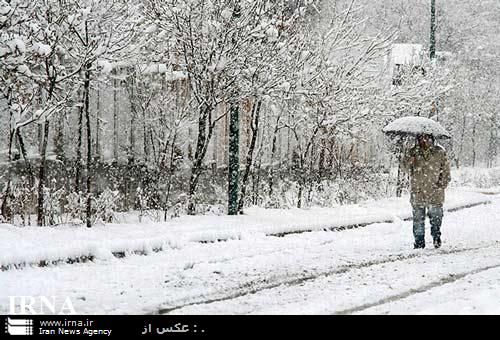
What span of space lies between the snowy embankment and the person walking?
7.94 ft

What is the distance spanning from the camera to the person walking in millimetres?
10469

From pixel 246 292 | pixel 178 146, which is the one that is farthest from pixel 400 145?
pixel 246 292

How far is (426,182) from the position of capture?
10461 mm

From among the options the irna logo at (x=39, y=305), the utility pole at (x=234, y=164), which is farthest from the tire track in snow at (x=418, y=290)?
the utility pole at (x=234, y=164)

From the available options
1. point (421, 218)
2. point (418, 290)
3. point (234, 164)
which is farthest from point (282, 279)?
point (234, 164)

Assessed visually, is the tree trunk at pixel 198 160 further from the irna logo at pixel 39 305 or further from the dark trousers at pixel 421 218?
the irna logo at pixel 39 305

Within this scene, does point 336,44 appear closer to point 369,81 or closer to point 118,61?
point 369,81

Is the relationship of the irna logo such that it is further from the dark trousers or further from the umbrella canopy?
the umbrella canopy

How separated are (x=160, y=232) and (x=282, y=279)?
135 inches

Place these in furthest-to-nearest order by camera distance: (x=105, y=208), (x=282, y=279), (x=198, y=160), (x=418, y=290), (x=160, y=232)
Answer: (x=198, y=160), (x=105, y=208), (x=160, y=232), (x=282, y=279), (x=418, y=290)

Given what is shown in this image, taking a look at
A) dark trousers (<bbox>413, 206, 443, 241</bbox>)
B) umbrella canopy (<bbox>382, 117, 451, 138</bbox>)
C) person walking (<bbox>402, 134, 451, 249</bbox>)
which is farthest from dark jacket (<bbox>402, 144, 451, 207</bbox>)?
umbrella canopy (<bbox>382, 117, 451, 138</bbox>)

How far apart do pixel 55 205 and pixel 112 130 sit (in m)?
3.78

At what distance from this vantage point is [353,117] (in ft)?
53.9

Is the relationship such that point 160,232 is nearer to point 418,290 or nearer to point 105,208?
point 105,208
